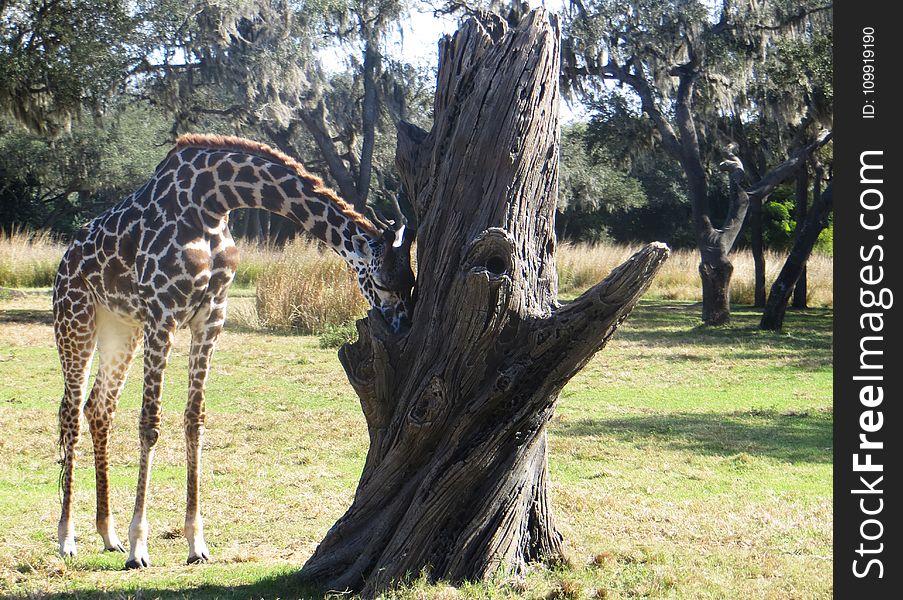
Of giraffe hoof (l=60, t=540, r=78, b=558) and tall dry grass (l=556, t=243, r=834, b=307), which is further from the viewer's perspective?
tall dry grass (l=556, t=243, r=834, b=307)

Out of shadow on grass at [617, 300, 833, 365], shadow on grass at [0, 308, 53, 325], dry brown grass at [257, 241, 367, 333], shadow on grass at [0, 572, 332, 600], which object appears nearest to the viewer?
shadow on grass at [0, 572, 332, 600]

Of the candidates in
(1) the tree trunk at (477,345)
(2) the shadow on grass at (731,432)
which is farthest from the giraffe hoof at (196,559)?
(2) the shadow on grass at (731,432)

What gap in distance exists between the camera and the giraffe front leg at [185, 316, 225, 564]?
16.2ft

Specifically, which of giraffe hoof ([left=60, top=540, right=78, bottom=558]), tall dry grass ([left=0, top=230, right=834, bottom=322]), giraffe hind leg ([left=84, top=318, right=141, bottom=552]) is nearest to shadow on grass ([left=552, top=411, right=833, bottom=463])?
giraffe hind leg ([left=84, top=318, right=141, bottom=552])

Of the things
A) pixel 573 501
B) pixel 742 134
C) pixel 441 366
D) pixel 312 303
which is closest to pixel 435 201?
pixel 441 366

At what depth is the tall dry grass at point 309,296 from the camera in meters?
15.0

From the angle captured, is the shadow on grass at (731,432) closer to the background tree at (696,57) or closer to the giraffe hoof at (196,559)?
the giraffe hoof at (196,559)

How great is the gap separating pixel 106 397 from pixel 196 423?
733 mm

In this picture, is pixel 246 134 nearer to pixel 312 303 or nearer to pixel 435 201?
pixel 312 303

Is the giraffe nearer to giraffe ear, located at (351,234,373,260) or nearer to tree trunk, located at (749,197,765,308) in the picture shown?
giraffe ear, located at (351,234,373,260)

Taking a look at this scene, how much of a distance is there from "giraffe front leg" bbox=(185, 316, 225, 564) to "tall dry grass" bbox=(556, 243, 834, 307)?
1646 centimetres

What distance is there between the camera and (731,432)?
8.39 m

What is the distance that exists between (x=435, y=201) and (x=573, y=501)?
101 inches

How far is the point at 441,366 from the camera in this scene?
4.11m
